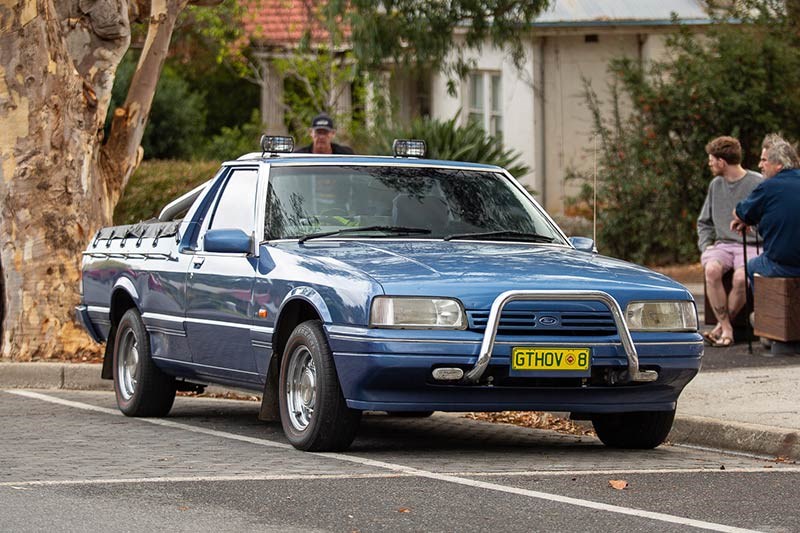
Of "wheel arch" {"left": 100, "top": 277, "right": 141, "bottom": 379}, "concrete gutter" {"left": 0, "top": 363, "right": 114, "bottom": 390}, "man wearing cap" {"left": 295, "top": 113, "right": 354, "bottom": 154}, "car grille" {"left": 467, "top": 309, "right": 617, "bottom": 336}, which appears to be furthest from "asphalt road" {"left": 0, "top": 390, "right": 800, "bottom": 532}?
"man wearing cap" {"left": 295, "top": 113, "right": 354, "bottom": 154}

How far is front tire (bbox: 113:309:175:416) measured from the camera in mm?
10867

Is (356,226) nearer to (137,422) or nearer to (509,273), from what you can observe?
(509,273)

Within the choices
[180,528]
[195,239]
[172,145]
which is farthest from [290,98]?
[180,528]

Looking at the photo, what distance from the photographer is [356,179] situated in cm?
988

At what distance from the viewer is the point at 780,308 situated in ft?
42.6

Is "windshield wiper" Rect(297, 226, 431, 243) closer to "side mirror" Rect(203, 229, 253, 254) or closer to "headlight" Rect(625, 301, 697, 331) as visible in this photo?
"side mirror" Rect(203, 229, 253, 254)

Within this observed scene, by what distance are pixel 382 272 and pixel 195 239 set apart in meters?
2.33

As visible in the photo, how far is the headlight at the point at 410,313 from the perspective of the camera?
327 inches

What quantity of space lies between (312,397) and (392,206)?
4.74 feet

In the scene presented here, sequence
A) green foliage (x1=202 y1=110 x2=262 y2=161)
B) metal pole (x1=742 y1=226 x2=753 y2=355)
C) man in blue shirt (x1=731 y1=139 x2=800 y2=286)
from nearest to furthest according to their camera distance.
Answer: man in blue shirt (x1=731 y1=139 x2=800 y2=286) < metal pole (x1=742 y1=226 x2=753 y2=355) < green foliage (x1=202 y1=110 x2=262 y2=161)

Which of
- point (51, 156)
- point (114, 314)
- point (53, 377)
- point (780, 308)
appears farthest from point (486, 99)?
point (114, 314)

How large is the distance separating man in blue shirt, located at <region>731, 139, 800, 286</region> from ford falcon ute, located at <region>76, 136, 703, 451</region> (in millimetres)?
3440

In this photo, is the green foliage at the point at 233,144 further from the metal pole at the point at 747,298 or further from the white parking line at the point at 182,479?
the white parking line at the point at 182,479

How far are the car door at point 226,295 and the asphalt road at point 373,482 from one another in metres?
0.43
